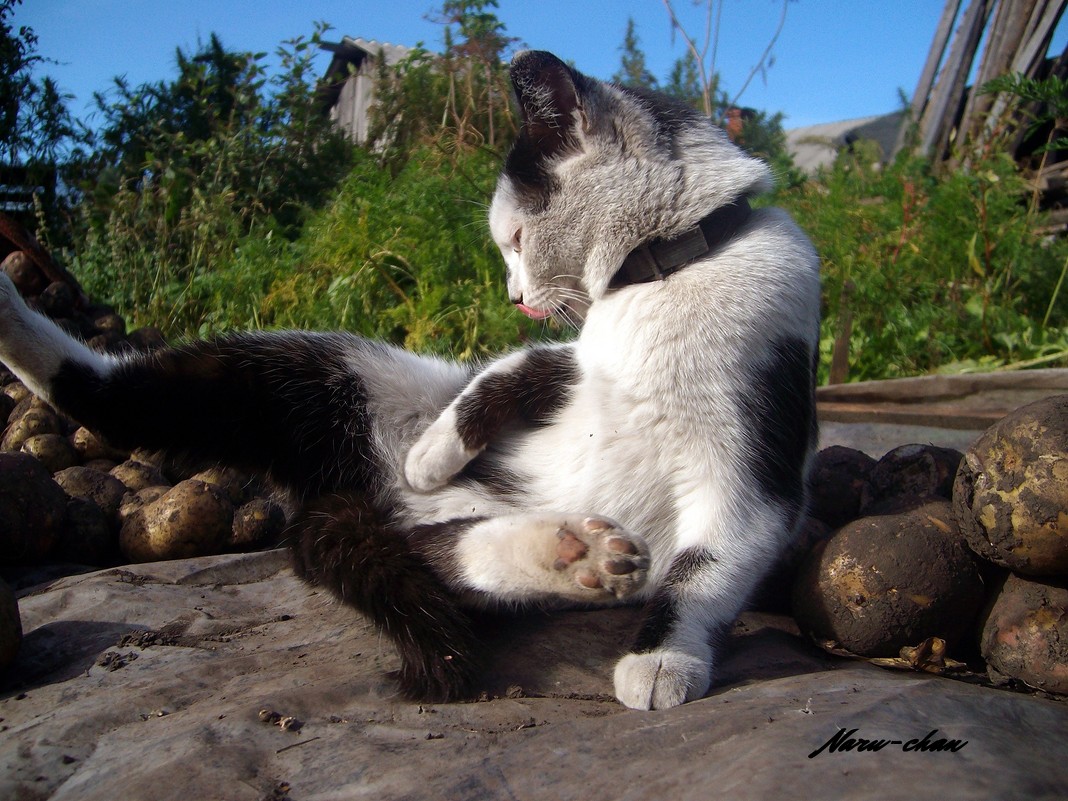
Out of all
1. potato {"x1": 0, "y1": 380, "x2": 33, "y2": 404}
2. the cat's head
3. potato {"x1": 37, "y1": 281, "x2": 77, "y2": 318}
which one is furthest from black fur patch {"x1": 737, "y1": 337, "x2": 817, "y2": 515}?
potato {"x1": 37, "y1": 281, "x2": 77, "y2": 318}

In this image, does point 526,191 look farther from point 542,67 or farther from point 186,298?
point 186,298

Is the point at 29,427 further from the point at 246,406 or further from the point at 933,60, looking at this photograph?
the point at 933,60

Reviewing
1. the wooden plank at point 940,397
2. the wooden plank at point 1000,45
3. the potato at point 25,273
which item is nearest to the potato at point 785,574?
the wooden plank at point 940,397

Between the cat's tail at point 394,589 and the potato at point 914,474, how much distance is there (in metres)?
1.22

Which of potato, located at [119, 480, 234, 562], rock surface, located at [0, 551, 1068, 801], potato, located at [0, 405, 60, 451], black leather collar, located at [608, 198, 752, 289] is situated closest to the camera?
rock surface, located at [0, 551, 1068, 801]

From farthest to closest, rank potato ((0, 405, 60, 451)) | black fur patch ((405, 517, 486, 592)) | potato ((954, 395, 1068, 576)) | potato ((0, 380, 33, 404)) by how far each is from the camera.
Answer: potato ((0, 380, 33, 404)) < potato ((0, 405, 60, 451)) < black fur patch ((405, 517, 486, 592)) < potato ((954, 395, 1068, 576))

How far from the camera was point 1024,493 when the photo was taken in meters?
1.55

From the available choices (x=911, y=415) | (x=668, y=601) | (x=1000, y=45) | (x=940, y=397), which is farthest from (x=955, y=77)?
(x=668, y=601)

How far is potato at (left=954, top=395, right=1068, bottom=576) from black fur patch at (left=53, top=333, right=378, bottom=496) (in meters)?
1.44

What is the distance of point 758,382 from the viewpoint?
1753 mm

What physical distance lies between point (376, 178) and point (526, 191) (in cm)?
254

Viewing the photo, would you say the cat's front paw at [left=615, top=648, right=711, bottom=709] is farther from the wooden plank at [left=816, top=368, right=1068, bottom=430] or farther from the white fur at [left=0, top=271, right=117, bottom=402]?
the wooden plank at [left=816, top=368, right=1068, bottom=430]

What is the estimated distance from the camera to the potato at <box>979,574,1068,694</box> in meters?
1.50

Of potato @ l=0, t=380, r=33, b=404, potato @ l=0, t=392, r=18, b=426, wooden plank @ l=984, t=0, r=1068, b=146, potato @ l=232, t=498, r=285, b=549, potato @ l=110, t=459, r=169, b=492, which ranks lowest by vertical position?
potato @ l=232, t=498, r=285, b=549
